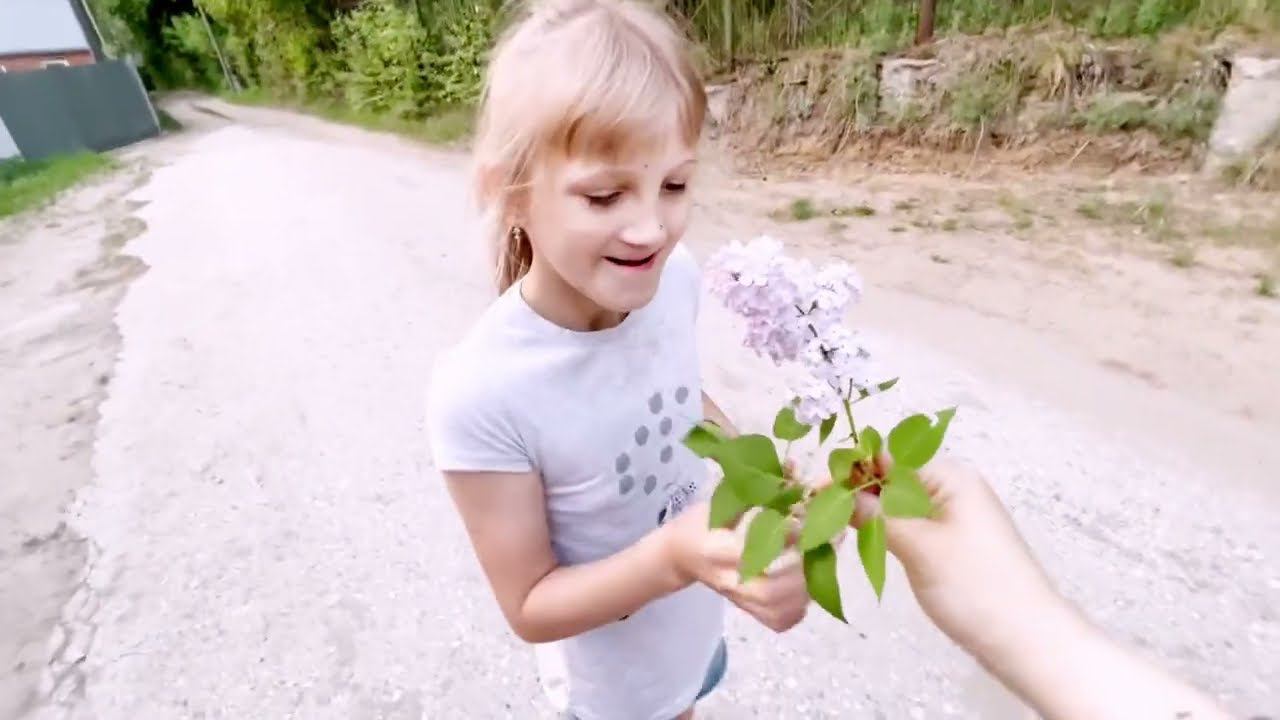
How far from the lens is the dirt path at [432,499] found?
2.54m

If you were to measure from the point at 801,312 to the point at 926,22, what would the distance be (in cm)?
822

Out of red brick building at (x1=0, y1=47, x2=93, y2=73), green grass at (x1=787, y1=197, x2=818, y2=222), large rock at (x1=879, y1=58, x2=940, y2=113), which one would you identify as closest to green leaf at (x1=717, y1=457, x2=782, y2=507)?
green grass at (x1=787, y1=197, x2=818, y2=222)

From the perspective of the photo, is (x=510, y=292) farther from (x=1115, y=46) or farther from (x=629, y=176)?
(x=1115, y=46)

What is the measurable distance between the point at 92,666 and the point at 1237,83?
8416mm

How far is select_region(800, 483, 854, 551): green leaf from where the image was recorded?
0.81 meters

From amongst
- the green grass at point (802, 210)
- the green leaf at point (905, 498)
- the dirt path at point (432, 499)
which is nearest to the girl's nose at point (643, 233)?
the green leaf at point (905, 498)

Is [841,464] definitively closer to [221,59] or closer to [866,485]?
[866,485]

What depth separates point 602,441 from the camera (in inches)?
47.8

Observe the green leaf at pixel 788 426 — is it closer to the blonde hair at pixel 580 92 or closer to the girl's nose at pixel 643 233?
the girl's nose at pixel 643 233

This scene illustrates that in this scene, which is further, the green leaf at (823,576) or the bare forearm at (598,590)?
the bare forearm at (598,590)

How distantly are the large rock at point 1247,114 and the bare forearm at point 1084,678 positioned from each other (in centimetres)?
713

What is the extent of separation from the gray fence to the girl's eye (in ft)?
64.2

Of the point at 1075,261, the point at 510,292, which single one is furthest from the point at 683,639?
the point at 1075,261

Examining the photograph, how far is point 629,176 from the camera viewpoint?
1.03 metres
